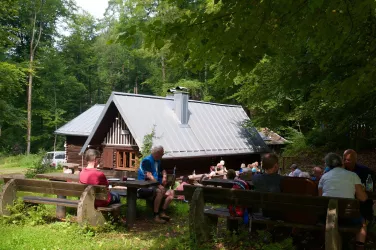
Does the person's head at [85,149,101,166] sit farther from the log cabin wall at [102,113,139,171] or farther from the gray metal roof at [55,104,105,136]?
the gray metal roof at [55,104,105,136]

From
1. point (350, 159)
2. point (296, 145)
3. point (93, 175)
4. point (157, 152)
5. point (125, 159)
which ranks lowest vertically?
point (93, 175)

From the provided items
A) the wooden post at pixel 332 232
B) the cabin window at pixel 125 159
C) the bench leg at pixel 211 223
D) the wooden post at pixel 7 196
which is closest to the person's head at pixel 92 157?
the wooden post at pixel 7 196

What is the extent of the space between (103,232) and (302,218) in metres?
3.35

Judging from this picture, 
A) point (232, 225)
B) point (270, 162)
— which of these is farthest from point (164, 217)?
point (270, 162)

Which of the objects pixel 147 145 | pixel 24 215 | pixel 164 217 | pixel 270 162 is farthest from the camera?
pixel 147 145

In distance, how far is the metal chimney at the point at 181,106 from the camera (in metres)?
19.2

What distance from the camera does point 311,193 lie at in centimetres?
518

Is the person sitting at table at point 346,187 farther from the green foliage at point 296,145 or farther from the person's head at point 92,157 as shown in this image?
the green foliage at point 296,145

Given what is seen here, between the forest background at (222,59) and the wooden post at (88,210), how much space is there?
2.57 meters

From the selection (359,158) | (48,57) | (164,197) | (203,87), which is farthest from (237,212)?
(48,57)

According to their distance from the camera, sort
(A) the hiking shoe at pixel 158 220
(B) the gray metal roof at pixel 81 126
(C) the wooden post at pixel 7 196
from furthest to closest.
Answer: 1. (B) the gray metal roof at pixel 81 126
2. (A) the hiking shoe at pixel 158 220
3. (C) the wooden post at pixel 7 196

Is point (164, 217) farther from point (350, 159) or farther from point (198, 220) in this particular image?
point (350, 159)

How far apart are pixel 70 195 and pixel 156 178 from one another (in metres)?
1.98

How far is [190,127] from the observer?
1930 centimetres
